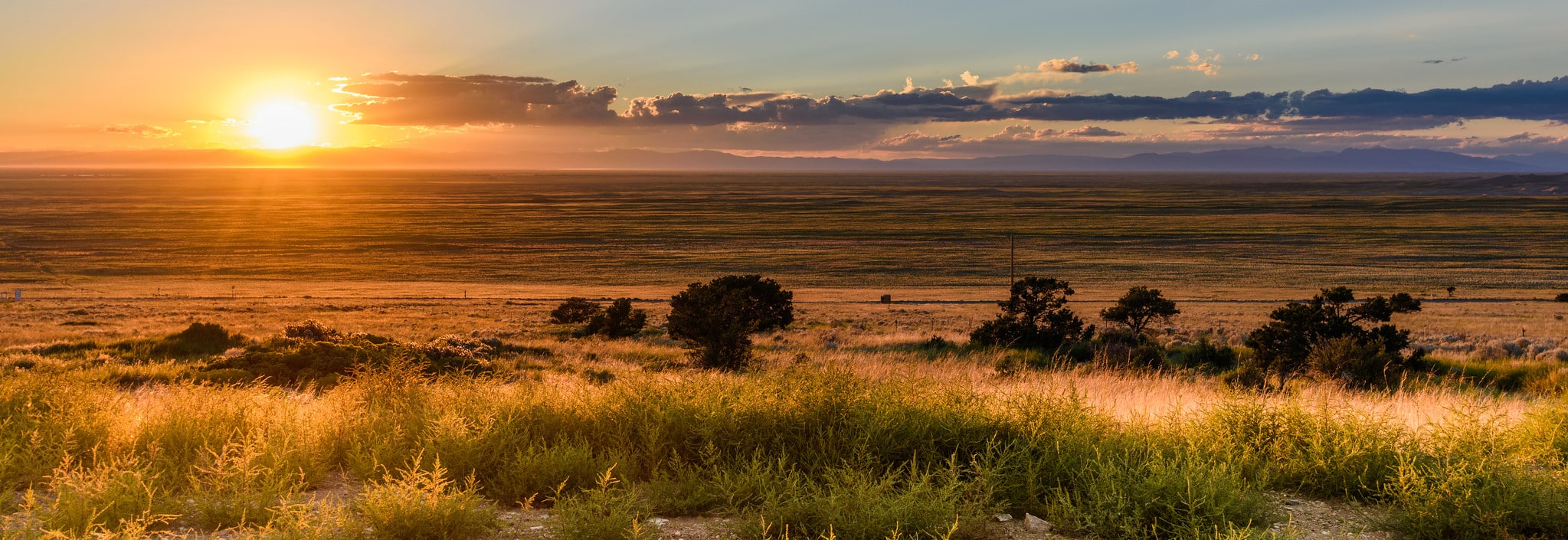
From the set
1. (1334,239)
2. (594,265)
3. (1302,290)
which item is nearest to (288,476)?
(1302,290)

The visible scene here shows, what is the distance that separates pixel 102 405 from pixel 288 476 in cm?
283

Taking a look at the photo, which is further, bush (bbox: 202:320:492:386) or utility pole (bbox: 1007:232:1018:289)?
utility pole (bbox: 1007:232:1018:289)

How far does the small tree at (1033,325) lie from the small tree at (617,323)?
39.8 ft

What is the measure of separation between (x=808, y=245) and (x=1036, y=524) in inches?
3741

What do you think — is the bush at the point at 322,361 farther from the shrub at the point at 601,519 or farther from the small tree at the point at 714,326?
the shrub at the point at 601,519

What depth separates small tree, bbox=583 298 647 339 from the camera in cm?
3170

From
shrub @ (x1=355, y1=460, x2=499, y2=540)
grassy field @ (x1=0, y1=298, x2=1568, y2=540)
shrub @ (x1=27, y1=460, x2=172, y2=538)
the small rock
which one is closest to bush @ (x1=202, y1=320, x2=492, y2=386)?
grassy field @ (x1=0, y1=298, x2=1568, y2=540)

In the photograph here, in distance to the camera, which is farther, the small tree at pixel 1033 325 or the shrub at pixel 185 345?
the small tree at pixel 1033 325

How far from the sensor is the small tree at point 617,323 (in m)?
31.7

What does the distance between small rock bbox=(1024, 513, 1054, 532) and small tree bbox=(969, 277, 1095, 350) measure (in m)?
18.0

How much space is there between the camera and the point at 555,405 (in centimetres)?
678

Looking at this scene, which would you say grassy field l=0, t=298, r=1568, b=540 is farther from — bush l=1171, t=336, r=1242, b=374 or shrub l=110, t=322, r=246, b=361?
shrub l=110, t=322, r=246, b=361

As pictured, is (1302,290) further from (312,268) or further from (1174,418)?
(312,268)

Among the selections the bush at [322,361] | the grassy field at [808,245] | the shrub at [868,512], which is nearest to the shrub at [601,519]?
the shrub at [868,512]
